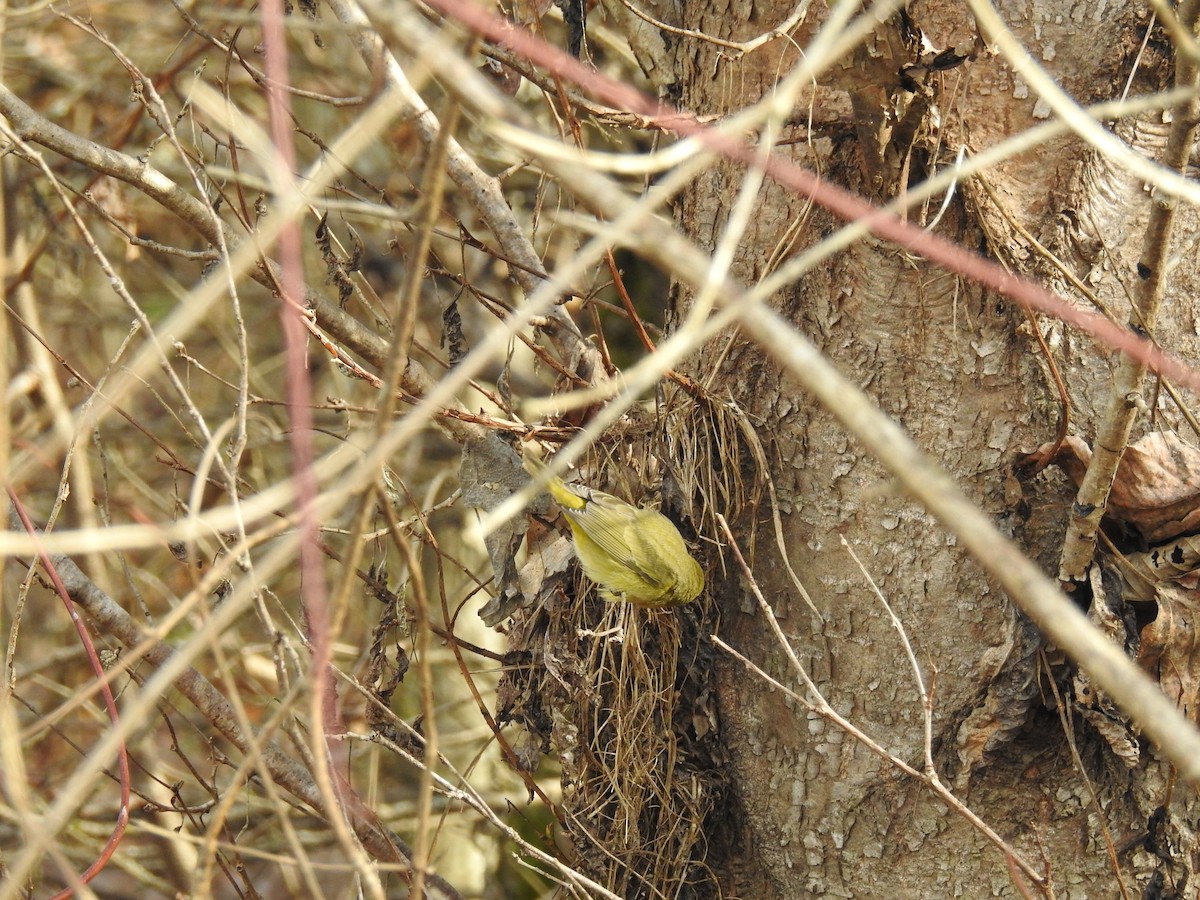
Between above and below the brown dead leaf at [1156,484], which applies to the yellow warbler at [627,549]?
below

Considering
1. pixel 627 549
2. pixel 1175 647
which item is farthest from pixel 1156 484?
pixel 627 549

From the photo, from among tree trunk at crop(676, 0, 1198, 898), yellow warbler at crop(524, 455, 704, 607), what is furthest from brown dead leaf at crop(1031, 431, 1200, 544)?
yellow warbler at crop(524, 455, 704, 607)

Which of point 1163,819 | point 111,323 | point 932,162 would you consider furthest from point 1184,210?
point 111,323

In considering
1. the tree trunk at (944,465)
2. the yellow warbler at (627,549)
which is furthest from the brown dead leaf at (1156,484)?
the yellow warbler at (627,549)

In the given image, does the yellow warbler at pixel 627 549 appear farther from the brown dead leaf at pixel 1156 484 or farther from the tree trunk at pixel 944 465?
the brown dead leaf at pixel 1156 484

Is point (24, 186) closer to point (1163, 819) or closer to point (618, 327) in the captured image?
point (618, 327)

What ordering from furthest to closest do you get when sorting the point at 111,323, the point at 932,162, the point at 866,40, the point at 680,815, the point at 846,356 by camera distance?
the point at 111,323 → the point at 680,815 → the point at 846,356 → the point at 932,162 → the point at 866,40

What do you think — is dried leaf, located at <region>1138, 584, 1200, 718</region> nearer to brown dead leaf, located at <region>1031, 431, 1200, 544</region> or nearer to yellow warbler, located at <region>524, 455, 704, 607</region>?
brown dead leaf, located at <region>1031, 431, 1200, 544</region>
